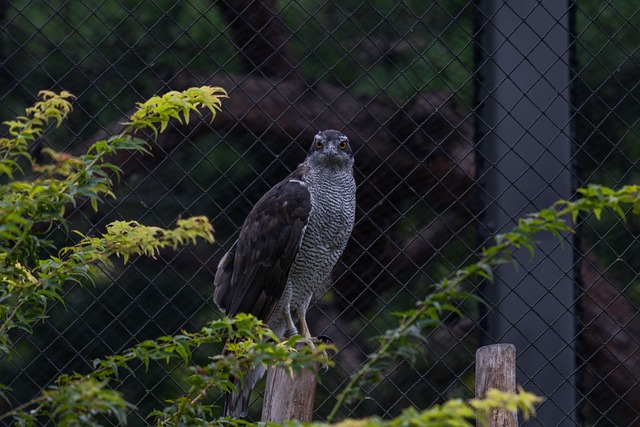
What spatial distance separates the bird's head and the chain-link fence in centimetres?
20

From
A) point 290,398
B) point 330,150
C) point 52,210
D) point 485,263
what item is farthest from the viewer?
point 330,150

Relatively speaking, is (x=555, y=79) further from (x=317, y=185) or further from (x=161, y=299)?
(x=161, y=299)

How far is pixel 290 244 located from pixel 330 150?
1.06 ft

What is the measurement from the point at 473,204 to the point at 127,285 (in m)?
1.27

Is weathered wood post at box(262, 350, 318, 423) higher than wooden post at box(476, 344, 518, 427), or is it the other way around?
wooden post at box(476, 344, 518, 427)

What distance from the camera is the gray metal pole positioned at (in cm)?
330

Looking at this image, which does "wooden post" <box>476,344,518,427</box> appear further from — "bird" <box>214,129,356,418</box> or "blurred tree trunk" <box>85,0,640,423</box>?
"blurred tree trunk" <box>85,0,640,423</box>

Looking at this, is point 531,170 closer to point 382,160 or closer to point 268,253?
point 382,160

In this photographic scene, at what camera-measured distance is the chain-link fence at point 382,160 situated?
131 inches

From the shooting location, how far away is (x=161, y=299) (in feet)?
11.6

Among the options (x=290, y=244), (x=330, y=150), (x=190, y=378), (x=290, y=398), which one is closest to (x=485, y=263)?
(x=190, y=378)

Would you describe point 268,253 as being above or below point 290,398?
above

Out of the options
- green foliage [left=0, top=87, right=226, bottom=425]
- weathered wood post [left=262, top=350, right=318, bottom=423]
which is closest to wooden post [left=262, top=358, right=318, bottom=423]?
weathered wood post [left=262, top=350, right=318, bottom=423]

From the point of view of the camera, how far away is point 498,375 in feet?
7.76
